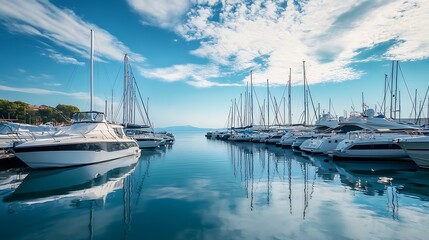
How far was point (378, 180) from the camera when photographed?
16422 millimetres

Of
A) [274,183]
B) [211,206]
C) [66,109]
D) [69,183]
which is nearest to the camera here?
[211,206]

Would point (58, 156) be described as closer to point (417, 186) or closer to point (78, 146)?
point (78, 146)

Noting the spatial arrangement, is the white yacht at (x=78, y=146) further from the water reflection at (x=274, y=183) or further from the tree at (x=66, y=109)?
the tree at (x=66, y=109)

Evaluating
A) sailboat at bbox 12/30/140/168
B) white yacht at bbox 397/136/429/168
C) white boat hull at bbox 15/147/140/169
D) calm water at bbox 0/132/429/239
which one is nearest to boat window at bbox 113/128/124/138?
sailboat at bbox 12/30/140/168

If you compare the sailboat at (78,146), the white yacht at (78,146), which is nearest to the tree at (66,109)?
the sailboat at (78,146)

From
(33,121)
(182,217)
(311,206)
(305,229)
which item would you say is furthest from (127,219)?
(33,121)

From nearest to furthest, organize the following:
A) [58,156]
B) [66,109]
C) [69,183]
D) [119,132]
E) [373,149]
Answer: [69,183]
[58,156]
[373,149]
[119,132]
[66,109]

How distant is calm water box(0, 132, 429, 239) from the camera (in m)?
8.05

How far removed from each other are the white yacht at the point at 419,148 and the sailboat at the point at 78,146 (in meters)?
26.1

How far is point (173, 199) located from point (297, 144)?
3193 centimetres

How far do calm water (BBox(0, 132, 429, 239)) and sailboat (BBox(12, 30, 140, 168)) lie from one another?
3.97 feet

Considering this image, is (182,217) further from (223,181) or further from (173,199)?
(223,181)

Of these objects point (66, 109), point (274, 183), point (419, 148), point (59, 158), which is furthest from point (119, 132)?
point (66, 109)

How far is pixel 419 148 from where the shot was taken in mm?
19688
